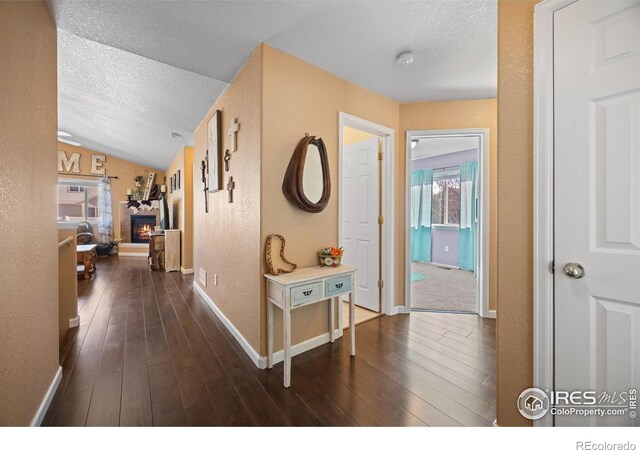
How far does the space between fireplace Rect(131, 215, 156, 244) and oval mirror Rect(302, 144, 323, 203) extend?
6.86m

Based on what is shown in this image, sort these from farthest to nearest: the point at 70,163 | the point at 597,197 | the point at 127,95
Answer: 1. the point at 70,163
2. the point at 127,95
3. the point at 597,197

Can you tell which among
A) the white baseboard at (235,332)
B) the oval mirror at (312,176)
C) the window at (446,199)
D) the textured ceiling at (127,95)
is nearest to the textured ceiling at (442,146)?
the window at (446,199)

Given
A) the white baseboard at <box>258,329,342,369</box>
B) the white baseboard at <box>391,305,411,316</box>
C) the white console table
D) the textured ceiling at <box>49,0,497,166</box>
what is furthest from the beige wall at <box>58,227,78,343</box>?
the white baseboard at <box>391,305,411,316</box>

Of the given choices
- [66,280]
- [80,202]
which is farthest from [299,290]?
[80,202]

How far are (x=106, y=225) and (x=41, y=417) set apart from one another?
23.3 feet

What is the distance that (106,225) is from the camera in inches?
280

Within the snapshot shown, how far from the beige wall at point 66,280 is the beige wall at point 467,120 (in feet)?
11.4

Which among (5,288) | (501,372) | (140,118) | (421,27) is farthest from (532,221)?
(140,118)

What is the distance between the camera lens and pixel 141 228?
294 inches

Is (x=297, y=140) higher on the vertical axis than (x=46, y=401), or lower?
higher

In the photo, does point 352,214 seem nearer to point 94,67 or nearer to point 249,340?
point 249,340

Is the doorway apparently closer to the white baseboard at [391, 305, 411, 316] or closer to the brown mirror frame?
the brown mirror frame

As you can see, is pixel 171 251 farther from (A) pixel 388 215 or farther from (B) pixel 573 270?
(B) pixel 573 270

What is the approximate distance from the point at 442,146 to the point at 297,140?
13.8 feet
